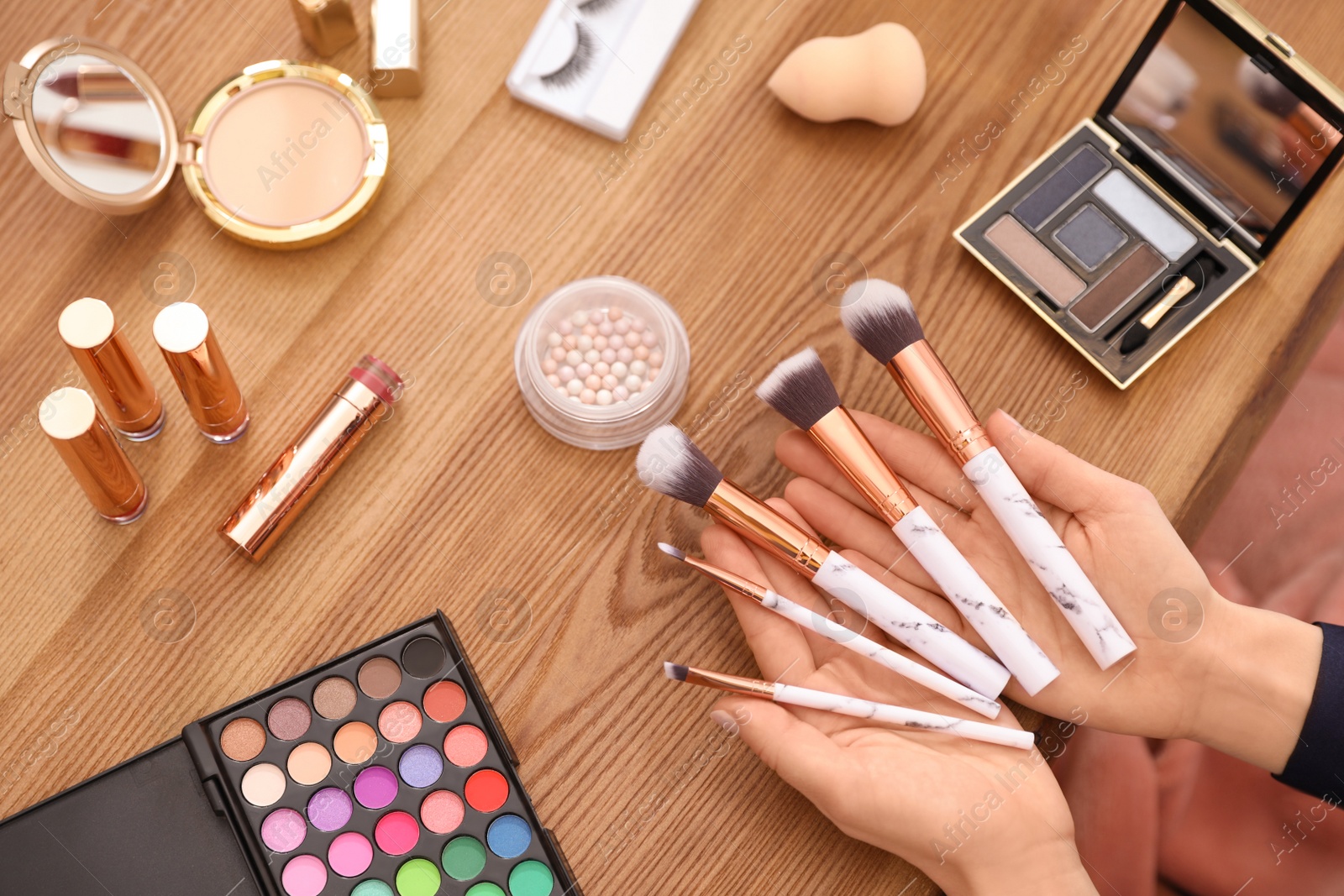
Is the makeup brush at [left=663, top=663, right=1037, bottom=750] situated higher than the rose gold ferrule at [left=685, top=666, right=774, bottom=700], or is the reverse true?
the makeup brush at [left=663, top=663, right=1037, bottom=750]

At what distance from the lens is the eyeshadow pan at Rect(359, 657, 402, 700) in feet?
2.32

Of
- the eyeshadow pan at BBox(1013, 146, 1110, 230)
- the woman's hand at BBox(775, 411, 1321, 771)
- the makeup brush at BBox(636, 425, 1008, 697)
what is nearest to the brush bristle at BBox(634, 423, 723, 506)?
the makeup brush at BBox(636, 425, 1008, 697)

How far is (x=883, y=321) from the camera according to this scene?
2.39 feet

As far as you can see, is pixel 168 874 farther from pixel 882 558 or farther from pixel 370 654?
pixel 882 558

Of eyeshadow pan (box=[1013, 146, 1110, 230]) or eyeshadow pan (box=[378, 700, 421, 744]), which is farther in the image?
eyeshadow pan (box=[1013, 146, 1110, 230])

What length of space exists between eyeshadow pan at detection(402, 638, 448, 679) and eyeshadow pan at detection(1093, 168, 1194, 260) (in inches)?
23.6

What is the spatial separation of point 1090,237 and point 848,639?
365 mm

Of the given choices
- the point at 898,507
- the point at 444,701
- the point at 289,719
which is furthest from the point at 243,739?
the point at 898,507

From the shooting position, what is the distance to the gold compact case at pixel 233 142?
2.43 feet

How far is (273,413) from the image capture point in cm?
78

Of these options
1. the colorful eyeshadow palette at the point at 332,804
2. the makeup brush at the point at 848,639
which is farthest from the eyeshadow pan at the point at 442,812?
the makeup brush at the point at 848,639

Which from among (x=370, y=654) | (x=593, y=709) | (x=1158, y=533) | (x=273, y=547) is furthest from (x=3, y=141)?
(x=1158, y=533)

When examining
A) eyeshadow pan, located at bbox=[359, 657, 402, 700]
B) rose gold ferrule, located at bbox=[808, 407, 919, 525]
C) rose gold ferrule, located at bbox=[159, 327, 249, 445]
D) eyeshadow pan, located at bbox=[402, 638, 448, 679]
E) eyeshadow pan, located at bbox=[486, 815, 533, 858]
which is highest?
rose gold ferrule, located at bbox=[808, 407, 919, 525]

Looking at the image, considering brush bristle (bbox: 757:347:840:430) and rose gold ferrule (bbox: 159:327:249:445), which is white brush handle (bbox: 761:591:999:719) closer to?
brush bristle (bbox: 757:347:840:430)
